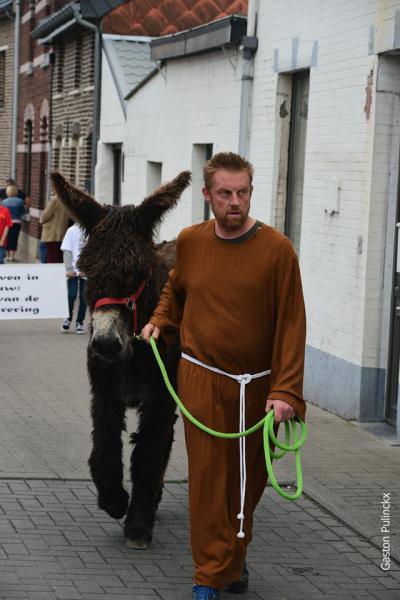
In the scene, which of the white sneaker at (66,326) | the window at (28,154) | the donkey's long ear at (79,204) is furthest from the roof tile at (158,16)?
the donkey's long ear at (79,204)

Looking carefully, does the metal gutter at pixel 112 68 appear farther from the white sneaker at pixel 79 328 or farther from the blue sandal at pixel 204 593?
the blue sandal at pixel 204 593

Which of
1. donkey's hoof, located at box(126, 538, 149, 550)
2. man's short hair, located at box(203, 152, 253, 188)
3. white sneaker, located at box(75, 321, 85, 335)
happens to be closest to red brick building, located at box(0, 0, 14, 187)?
white sneaker, located at box(75, 321, 85, 335)

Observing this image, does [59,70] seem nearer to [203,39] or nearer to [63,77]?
[63,77]

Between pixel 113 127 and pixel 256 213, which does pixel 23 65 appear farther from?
pixel 256 213

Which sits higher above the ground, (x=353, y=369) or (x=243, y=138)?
(x=243, y=138)

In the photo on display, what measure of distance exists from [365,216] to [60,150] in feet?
63.4

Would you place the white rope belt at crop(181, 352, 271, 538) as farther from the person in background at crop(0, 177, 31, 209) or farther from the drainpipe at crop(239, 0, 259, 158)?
the person in background at crop(0, 177, 31, 209)

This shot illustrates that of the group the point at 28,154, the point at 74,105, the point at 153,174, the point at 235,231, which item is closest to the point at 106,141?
the point at 153,174

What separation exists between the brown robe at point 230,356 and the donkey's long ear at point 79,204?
1.02m

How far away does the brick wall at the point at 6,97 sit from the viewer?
38500 mm

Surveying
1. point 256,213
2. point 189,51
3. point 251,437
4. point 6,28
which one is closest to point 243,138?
point 256,213

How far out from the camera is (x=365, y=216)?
36.8 ft

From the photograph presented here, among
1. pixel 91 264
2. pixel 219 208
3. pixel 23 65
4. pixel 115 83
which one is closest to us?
pixel 219 208

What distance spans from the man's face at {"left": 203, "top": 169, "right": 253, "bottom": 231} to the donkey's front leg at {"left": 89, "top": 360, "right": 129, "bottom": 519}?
5.47 ft
